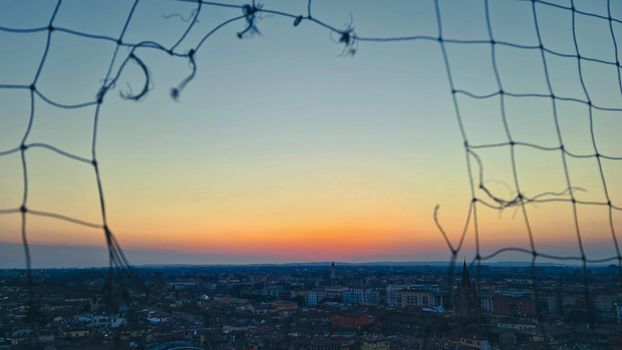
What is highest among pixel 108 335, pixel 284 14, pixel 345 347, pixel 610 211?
pixel 284 14

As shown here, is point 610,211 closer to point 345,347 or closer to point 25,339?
point 25,339

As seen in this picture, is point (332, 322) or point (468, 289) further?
point (332, 322)

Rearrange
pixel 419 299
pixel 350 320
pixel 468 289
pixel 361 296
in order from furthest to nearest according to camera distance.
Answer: pixel 361 296
pixel 419 299
pixel 350 320
pixel 468 289

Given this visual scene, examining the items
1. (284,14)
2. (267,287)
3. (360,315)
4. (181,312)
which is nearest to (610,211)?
(284,14)

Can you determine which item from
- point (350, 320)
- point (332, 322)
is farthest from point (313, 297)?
point (350, 320)

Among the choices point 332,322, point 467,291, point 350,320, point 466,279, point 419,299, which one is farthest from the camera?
point 419,299

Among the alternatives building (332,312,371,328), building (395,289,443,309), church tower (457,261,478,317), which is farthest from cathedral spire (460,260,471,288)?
building (395,289,443,309)

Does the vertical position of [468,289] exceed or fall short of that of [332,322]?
it exceeds it

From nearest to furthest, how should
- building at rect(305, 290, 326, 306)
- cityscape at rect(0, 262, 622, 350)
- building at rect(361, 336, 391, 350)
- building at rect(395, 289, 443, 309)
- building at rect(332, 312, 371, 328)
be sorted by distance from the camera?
cityscape at rect(0, 262, 622, 350) < building at rect(361, 336, 391, 350) < building at rect(332, 312, 371, 328) < building at rect(395, 289, 443, 309) < building at rect(305, 290, 326, 306)

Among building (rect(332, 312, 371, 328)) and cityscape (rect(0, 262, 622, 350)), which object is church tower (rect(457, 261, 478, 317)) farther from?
building (rect(332, 312, 371, 328))

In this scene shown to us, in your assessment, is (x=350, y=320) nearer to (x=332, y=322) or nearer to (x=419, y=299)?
(x=332, y=322)

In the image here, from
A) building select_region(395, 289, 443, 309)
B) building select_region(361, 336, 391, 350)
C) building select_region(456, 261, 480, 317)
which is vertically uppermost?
building select_region(456, 261, 480, 317)
